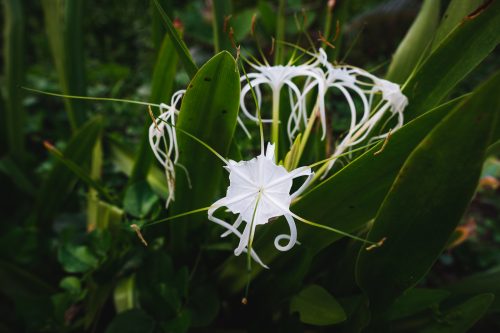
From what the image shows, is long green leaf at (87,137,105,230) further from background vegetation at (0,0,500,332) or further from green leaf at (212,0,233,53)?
green leaf at (212,0,233,53)

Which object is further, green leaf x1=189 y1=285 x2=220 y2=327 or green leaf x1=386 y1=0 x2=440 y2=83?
green leaf x1=386 y1=0 x2=440 y2=83

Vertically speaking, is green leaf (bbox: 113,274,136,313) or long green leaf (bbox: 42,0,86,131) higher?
long green leaf (bbox: 42,0,86,131)

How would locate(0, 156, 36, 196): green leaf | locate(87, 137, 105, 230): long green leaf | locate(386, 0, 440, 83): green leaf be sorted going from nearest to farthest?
1. locate(386, 0, 440, 83): green leaf
2. locate(87, 137, 105, 230): long green leaf
3. locate(0, 156, 36, 196): green leaf

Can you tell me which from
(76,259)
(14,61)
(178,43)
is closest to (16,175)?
(14,61)

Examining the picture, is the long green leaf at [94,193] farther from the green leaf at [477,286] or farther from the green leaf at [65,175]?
the green leaf at [477,286]

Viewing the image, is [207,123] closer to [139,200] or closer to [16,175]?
[139,200]

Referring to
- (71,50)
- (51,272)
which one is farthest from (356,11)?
(51,272)

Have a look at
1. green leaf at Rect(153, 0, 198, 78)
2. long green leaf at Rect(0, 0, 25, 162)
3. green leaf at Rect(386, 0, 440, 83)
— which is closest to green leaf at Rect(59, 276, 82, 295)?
green leaf at Rect(153, 0, 198, 78)
